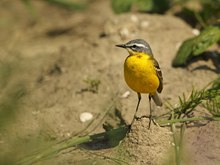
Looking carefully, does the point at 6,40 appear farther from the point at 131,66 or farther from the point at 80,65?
the point at 131,66

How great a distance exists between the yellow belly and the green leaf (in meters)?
1.53

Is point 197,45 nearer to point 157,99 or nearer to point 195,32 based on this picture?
point 195,32

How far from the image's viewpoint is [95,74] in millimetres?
6602

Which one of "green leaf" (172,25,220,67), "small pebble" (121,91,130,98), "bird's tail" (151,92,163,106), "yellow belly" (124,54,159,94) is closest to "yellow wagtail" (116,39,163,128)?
"yellow belly" (124,54,159,94)

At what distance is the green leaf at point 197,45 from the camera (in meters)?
6.44

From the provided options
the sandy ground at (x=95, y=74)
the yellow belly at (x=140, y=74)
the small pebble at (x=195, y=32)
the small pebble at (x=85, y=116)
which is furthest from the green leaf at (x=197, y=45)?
the yellow belly at (x=140, y=74)

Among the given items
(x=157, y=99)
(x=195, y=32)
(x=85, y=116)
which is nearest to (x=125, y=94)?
(x=85, y=116)

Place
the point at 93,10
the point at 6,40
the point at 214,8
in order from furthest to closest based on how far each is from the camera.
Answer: the point at 93,10 < the point at 6,40 < the point at 214,8

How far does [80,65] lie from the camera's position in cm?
685

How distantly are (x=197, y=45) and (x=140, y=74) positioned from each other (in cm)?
179

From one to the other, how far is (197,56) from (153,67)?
6.31 feet

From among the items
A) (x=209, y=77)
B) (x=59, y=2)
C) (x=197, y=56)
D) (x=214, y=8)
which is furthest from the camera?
(x=59, y=2)

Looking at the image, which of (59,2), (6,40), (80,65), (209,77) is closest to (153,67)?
(209,77)

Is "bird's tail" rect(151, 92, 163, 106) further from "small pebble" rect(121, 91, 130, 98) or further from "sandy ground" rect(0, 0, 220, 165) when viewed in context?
"small pebble" rect(121, 91, 130, 98)
